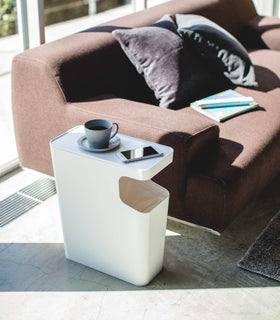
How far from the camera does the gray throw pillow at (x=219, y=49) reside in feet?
9.12

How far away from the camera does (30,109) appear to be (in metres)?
2.47

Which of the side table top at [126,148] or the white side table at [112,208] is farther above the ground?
the side table top at [126,148]

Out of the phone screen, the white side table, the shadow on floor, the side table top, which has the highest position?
the phone screen

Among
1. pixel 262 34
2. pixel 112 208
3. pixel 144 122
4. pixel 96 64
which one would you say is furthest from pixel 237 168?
pixel 262 34

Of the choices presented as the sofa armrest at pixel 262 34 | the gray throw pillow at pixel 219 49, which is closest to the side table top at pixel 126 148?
the gray throw pillow at pixel 219 49

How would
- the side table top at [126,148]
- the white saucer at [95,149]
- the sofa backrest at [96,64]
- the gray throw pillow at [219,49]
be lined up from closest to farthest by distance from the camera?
the side table top at [126,148] → the white saucer at [95,149] → the sofa backrest at [96,64] → the gray throw pillow at [219,49]

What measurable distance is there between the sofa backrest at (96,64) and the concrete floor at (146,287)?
70 cm

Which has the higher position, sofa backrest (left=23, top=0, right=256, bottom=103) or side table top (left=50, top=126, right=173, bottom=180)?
sofa backrest (left=23, top=0, right=256, bottom=103)

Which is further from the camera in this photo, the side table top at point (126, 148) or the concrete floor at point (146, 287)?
the concrete floor at point (146, 287)

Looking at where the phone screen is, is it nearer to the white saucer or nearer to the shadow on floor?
the white saucer

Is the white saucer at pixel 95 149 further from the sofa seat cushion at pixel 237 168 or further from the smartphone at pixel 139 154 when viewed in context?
the sofa seat cushion at pixel 237 168

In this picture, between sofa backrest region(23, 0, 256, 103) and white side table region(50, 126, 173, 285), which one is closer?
white side table region(50, 126, 173, 285)

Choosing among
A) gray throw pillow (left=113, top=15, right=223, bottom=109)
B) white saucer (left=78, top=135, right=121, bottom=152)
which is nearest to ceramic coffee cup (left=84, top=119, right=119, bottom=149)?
white saucer (left=78, top=135, right=121, bottom=152)

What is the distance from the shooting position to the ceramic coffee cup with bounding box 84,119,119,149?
5.96 ft
